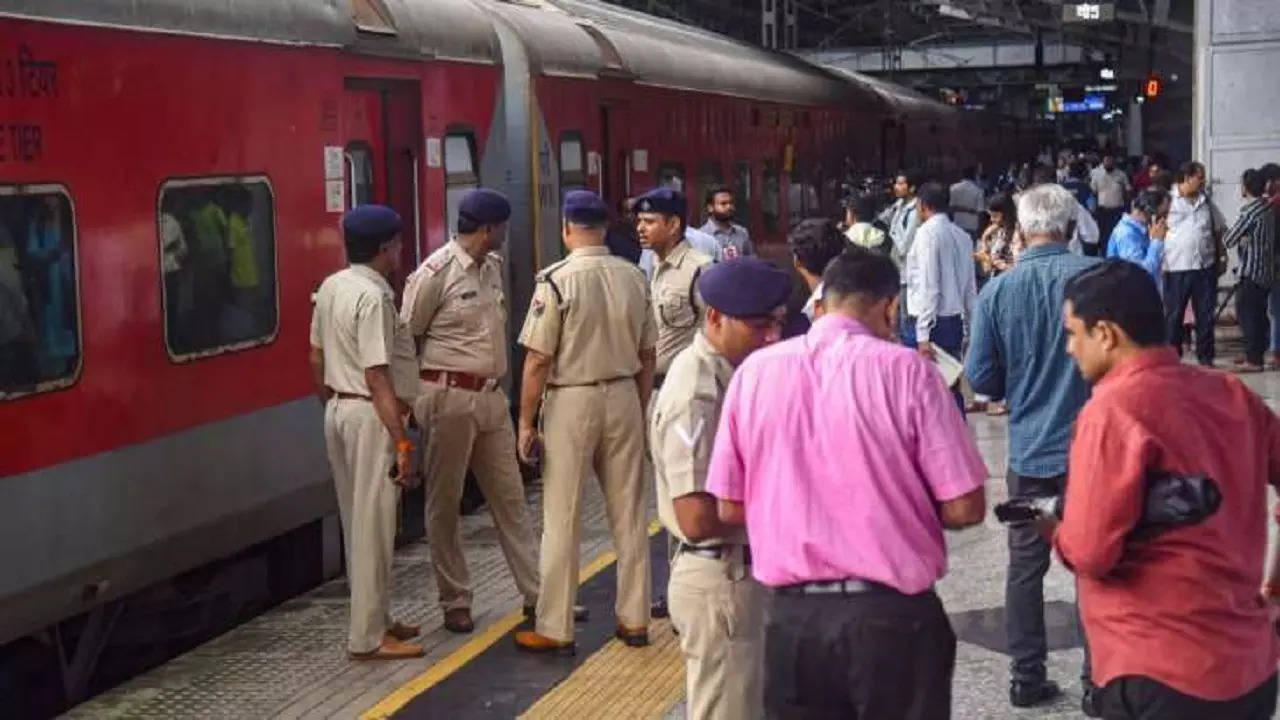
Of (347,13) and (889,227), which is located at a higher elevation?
(347,13)

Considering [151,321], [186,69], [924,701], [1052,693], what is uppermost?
[186,69]

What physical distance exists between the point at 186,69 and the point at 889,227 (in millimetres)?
8070

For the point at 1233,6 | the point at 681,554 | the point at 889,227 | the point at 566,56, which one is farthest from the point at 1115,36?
the point at 681,554

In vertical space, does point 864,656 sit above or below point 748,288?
below

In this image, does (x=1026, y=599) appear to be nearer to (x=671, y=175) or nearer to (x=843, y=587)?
(x=843, y=587)

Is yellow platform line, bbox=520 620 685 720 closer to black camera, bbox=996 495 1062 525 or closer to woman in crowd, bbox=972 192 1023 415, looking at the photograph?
black camera, bbox=996 495 1062 525

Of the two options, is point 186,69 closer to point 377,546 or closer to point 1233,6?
point 377,546

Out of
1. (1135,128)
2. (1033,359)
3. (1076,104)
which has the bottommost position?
(1033,359)

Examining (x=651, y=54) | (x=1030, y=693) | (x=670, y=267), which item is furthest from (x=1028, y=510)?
(x=651, y=54)

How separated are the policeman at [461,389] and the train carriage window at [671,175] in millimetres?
6803

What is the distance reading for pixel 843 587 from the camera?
3971 mm

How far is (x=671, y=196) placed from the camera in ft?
26.1

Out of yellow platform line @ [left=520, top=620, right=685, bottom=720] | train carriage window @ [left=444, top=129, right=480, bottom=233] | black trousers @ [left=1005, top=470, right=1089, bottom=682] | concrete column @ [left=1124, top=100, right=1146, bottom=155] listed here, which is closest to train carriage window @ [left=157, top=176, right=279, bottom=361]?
yellow platform line @ [left=520, top=620, right=685, bottom=720]

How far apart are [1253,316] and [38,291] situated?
10491 millimetres
